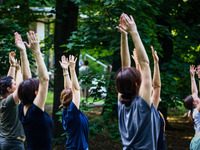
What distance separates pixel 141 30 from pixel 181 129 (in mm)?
5633

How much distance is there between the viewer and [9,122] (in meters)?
3.63

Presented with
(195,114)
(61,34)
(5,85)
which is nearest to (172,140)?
(195,114)

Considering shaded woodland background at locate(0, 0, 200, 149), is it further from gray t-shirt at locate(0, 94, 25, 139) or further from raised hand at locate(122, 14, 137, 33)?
raised hand at locate(122, 14, 137, 33)

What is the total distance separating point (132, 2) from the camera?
18.1 feet

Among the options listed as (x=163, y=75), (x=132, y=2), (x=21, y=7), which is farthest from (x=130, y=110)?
(x=21, y=7)

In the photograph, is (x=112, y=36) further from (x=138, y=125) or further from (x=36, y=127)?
(x=138, y=125)

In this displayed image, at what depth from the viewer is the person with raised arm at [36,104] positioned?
2.83 metres

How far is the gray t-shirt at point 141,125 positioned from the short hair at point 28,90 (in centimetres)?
114

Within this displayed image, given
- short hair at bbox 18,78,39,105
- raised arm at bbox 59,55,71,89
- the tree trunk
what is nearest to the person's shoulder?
short hair at bbox 18,78,39,105

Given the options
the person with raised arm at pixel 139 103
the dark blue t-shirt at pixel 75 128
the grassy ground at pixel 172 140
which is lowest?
the grassy ground at pixel 172 140

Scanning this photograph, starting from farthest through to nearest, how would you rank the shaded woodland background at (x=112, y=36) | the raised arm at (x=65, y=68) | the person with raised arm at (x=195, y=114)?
the shaded woodland background at (x=112, y=36) → the person with raised arm at (x=195, y=114) → the raised arm at (x=65, y=68)

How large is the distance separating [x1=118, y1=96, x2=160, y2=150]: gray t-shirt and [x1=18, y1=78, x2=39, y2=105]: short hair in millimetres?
1139

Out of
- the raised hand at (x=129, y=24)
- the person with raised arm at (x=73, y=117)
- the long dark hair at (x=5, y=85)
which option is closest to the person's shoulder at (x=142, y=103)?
the raised hand at (x=129, y=24)

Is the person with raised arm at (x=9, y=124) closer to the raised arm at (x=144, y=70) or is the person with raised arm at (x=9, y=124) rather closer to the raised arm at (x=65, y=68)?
the raised arm at (x=65, y=68)
